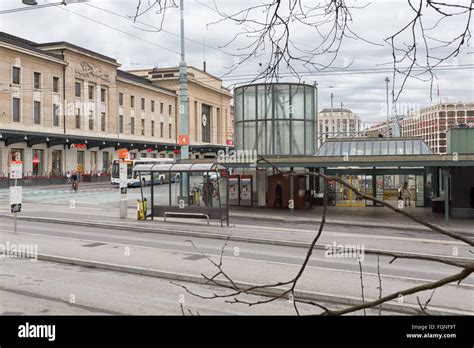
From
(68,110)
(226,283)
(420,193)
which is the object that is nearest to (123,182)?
(226,283)

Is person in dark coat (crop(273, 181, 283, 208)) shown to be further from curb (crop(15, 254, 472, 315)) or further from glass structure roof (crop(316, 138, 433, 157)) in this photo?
curb (crop(15, 254, 472, 315))

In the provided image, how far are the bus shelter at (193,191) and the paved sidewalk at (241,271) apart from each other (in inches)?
234

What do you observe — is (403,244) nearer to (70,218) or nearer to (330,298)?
(330,298)

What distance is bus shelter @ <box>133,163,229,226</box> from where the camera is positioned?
21828 millimetres

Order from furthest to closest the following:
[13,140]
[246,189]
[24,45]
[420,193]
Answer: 1. [24,45]
2. [13,140]
3. [420,193]
4. [246,189]

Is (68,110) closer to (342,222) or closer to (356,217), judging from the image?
(356,217)

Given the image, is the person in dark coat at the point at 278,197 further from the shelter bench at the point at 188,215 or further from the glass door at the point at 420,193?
the glass door at the point at 420,193

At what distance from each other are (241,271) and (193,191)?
473 inches

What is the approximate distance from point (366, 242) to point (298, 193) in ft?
41.9

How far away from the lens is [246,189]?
3131 centimetres

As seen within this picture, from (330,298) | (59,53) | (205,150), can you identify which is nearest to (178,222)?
(330,298)

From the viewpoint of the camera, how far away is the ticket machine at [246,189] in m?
31.2

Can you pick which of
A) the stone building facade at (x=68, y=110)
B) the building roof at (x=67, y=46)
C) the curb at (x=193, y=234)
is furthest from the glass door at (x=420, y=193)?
the building roof at (x=67, y=46)

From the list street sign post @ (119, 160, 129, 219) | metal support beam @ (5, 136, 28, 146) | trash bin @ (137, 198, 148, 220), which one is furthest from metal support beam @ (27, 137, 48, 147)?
trash bin @ (137, 198, 148, 220)
